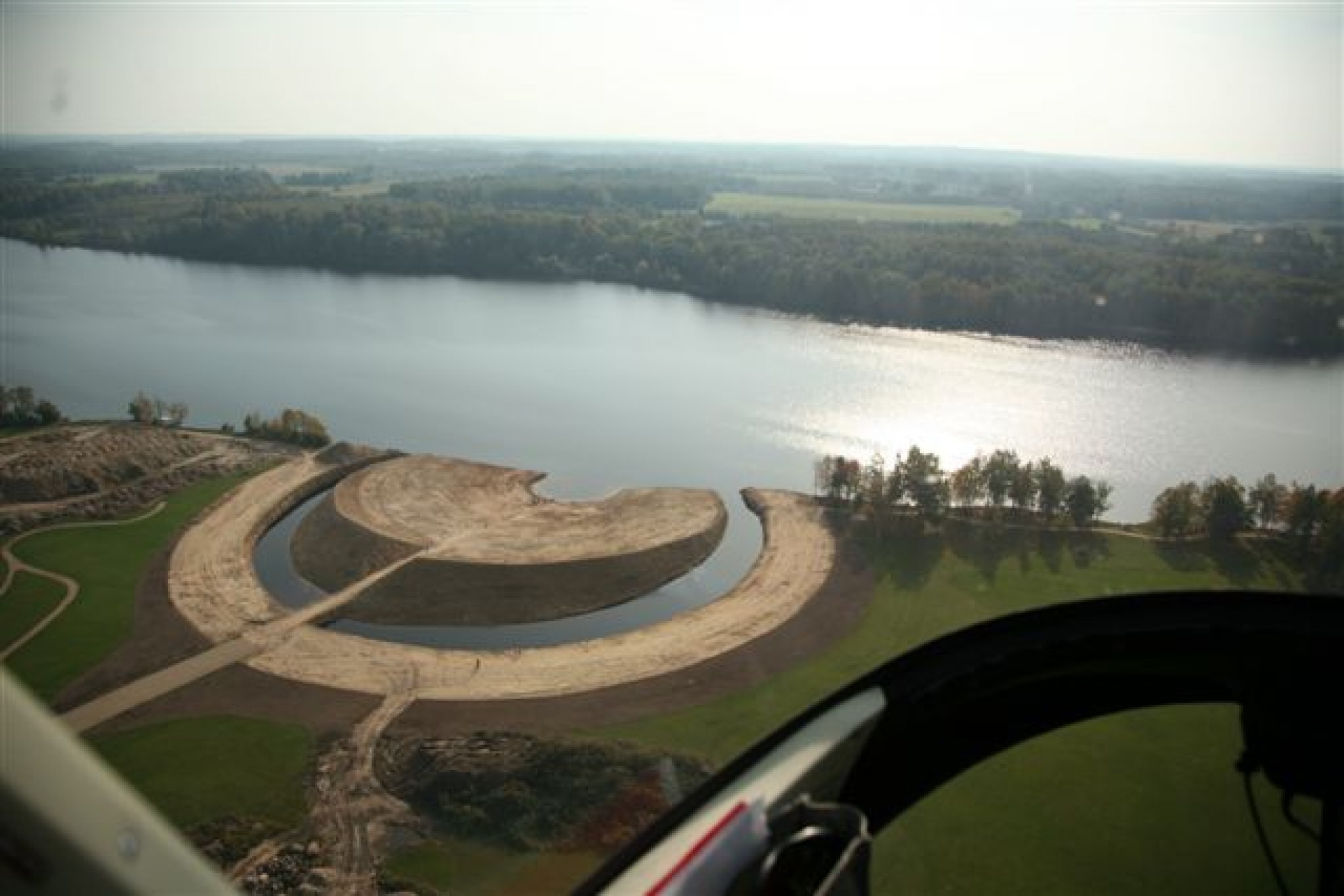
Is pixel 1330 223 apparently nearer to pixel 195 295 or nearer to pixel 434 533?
A: pixel 434 533

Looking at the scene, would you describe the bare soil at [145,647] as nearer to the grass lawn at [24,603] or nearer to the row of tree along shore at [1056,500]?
the grass lawn at [24,603]

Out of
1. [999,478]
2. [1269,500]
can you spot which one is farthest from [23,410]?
[1269,500]

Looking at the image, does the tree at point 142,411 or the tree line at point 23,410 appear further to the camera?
the tree at point 142,411

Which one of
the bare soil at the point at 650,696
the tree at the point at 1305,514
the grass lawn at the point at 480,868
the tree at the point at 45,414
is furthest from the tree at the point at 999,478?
the tree at the point at 45,414

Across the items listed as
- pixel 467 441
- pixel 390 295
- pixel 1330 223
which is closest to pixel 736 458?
pixel 467 441

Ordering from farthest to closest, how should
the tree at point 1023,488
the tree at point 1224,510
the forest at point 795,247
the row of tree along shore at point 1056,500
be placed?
the forest at point 795,247 < the tree at point 1023,488 < the tree at point 1224,510 < the row of tree along shore at point 1056,500

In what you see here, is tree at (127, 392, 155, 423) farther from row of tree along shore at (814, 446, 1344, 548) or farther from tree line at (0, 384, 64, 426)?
row of tree along shore at (814, 446, 1344, 548)
